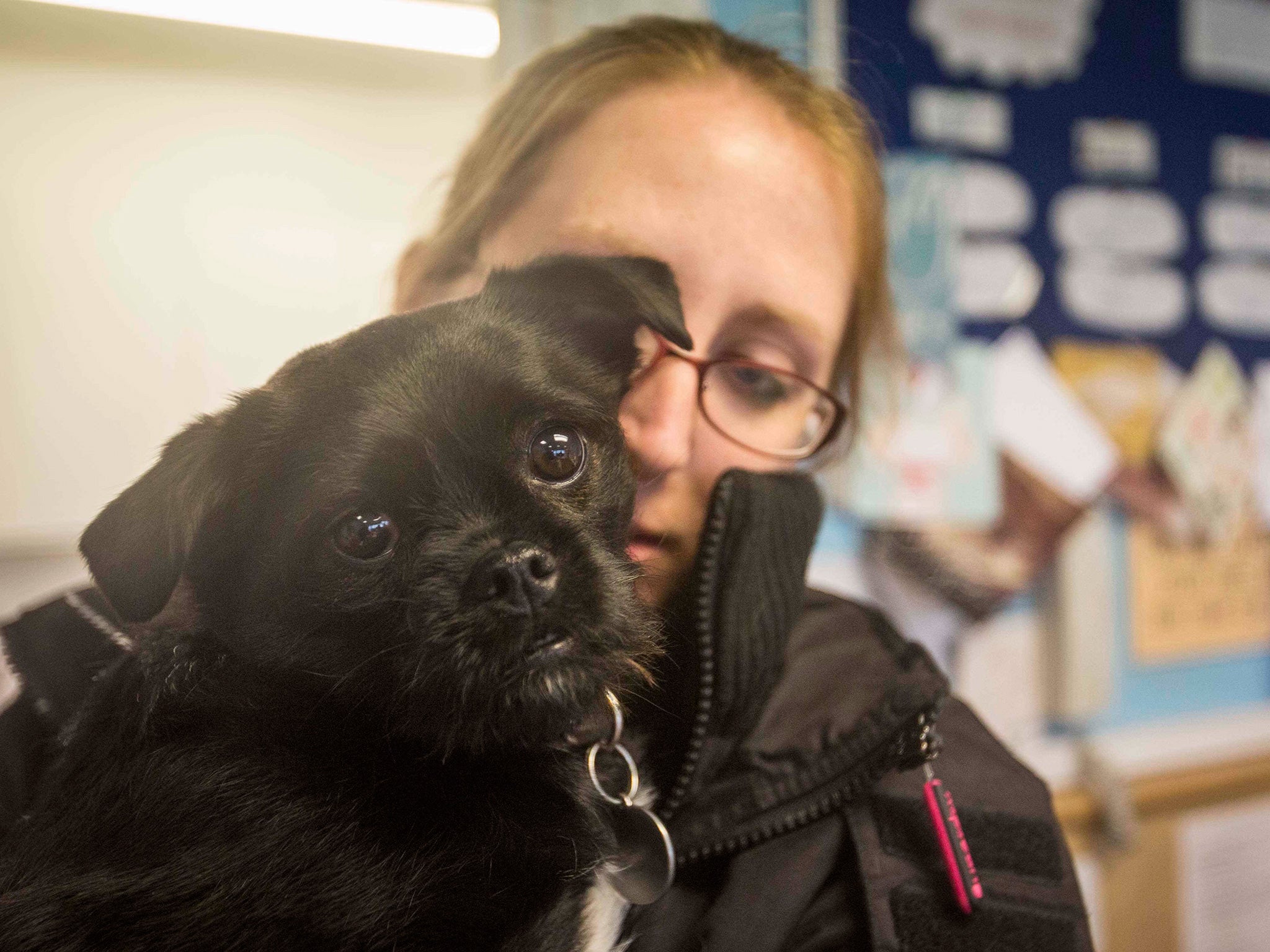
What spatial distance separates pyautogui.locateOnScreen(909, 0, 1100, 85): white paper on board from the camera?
1242 millimetres

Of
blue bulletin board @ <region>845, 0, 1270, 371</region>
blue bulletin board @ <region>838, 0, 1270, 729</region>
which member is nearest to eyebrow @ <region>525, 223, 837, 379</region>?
blue bulletin board @ <region>838, 0, 1270, 729</region>

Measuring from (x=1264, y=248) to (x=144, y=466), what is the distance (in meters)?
2.00

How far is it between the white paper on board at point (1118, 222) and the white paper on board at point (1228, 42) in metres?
0.28

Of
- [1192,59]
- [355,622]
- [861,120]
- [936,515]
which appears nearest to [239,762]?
[355,622]

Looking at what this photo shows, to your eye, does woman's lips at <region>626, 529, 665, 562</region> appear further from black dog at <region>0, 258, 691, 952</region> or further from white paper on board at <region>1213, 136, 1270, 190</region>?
white paper on board at <region>1213, 136, 1270, 190</region>

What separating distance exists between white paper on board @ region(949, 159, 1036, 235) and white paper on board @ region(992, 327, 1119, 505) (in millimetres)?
190

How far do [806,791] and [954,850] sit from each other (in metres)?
0.11

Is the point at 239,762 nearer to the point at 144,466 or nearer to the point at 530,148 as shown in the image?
the point at 144,466

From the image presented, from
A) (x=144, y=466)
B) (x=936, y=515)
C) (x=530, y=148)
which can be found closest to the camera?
(x=144, y=466)

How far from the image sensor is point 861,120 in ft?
2.51

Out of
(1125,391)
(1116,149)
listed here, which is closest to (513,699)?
(1125,391)

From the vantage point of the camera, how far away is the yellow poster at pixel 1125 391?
53.7 inches

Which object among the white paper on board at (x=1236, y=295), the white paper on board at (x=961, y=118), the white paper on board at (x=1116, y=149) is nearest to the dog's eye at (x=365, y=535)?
the white paper on board at (x=961, y=118)

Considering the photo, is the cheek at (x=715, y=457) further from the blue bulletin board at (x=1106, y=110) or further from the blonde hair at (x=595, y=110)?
the blue bulletin board at (x=1106, y=110)
